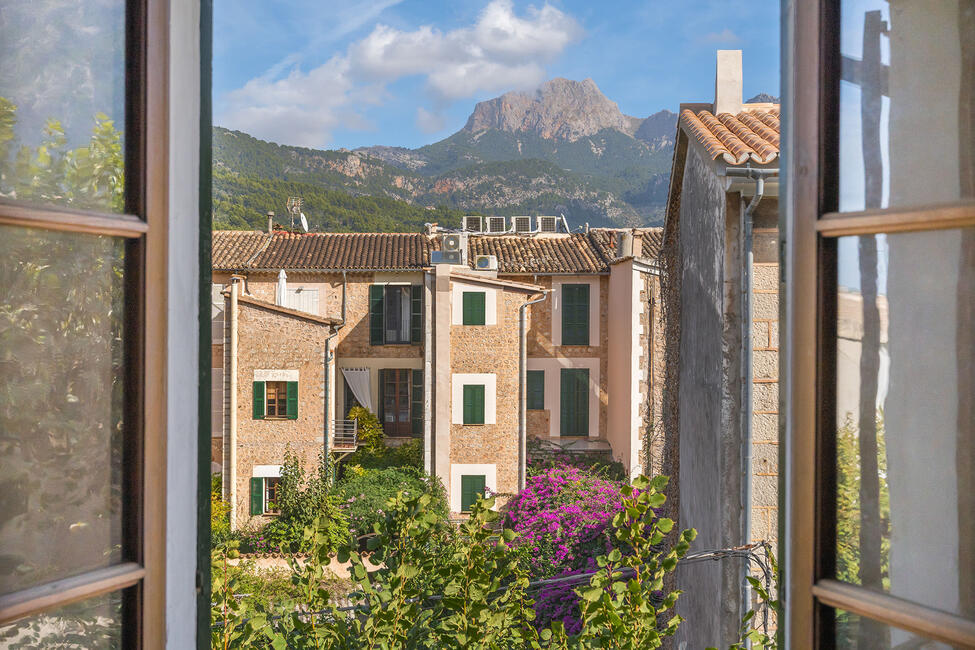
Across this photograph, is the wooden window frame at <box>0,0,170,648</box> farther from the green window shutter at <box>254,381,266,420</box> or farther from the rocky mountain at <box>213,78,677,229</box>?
the rocky mountain at <box>213,78,677,229</box>

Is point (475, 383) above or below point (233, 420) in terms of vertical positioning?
above

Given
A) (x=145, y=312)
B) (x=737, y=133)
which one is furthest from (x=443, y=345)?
(x=145, y=312)

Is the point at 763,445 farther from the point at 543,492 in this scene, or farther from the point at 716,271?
the point at 543,492

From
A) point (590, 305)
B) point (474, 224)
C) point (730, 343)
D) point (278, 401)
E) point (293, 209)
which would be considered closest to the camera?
point (730, 343)

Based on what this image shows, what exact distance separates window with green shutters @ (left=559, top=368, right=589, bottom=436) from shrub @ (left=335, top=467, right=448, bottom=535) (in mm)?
3937

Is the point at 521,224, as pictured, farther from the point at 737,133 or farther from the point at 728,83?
the point at 737,133

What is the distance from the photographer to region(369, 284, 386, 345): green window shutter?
1416 centimetres

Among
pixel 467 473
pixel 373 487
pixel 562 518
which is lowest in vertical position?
pixel 562 518

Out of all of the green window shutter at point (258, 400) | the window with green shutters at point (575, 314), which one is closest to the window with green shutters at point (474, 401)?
the window with green shutters at point (575, 314)

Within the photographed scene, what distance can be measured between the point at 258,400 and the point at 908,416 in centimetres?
1157

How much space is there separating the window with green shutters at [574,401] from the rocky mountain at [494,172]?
365 inches

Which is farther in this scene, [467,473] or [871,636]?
[467,473]

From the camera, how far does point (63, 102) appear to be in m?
0.90

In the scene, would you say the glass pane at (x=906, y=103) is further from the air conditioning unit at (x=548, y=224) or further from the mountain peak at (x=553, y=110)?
the mountain peak at (x=553, y=110)
